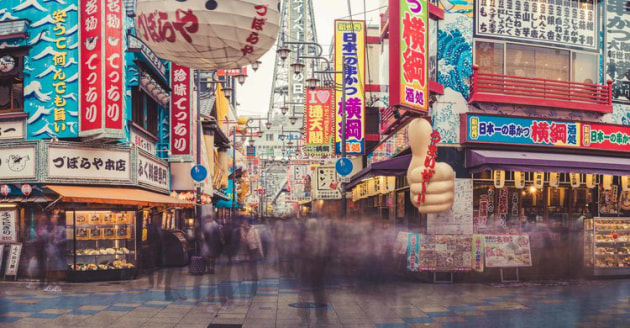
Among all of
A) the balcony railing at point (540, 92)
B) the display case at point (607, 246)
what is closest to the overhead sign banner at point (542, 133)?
the balcony railing at point (540, 92)

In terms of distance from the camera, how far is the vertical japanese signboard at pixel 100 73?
17.5 meters

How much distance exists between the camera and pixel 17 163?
58.4 feet

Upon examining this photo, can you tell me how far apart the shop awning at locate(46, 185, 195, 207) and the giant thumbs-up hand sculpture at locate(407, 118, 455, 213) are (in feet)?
27.1

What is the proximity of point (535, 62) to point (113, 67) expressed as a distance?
43.4ft

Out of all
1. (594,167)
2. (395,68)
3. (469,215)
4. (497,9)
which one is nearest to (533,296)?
(469,215)

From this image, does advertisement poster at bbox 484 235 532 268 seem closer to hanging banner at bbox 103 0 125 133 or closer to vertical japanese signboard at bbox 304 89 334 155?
hanging banner at bbox 103 0 125 133

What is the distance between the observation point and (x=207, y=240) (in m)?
18.0

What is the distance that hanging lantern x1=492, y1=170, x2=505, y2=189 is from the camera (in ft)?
59.8

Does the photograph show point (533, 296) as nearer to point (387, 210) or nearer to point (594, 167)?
point (594, 167)

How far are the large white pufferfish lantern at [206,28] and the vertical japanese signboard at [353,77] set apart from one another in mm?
18994

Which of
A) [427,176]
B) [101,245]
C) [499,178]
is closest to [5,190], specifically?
[101,245]

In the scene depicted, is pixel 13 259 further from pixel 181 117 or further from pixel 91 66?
pixel 181 117

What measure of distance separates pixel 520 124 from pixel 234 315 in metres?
10.8

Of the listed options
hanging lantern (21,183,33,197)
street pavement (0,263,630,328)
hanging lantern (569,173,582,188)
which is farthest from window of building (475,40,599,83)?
hanging lantern (21,183,33,197)
